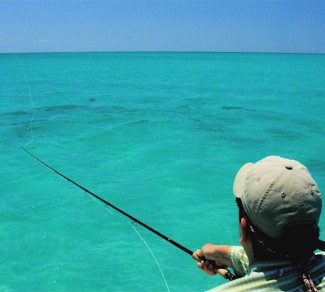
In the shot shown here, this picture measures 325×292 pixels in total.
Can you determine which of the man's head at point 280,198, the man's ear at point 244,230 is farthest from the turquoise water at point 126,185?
the man's head at point 280,198

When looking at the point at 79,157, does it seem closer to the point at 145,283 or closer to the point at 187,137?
the point at 187,137

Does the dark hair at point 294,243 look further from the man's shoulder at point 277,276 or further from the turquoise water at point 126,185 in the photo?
the turquoise water at point 126,185

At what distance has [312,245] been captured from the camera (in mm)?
1132

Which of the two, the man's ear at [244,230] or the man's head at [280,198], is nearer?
the man's head at [280,198]

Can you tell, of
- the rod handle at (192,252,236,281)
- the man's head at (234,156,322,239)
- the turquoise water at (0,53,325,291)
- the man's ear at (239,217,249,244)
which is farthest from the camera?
the turquoise water at (0,53,325,291)

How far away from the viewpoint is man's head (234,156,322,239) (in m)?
1.10

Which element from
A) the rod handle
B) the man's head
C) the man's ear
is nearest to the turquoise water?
the rod handle

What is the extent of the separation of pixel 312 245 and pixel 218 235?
143 inches

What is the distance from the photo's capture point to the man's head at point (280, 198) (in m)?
1.10

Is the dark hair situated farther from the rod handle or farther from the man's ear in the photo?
the rod handle

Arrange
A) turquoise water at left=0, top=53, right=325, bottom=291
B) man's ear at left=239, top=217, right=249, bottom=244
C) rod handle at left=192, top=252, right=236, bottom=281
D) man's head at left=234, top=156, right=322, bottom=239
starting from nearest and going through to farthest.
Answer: man's head at left=234, top=156, right=322, bottom=239, man's ear at left=239, top=217, right=249, bottom=244, rod handle at left=192, top=252, right=236, bottom=281, turquoise water at left=0, top=53, right=325, bottom=291

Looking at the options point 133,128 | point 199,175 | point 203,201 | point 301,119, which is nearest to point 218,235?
point 203,201

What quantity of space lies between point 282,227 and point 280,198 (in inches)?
3.2

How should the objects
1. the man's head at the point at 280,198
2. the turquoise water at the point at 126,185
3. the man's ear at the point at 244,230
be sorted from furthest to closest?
1. the turquoise water at the point at 126,185
2. the man's ear at the point at 244,230
3. the man's head at the point at 280,198
